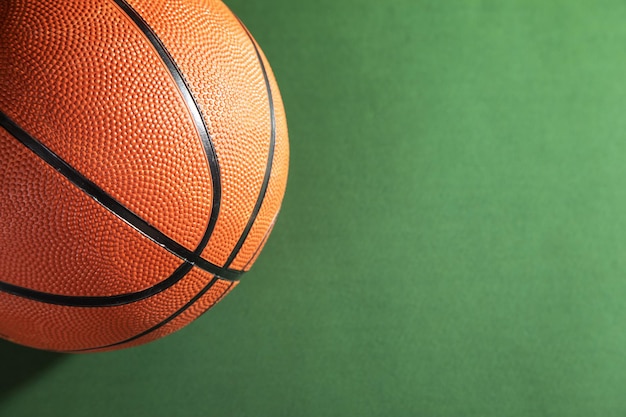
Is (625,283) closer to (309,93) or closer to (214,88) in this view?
(309,93)

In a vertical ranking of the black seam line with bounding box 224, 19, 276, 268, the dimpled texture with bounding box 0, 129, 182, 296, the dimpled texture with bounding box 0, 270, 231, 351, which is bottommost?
the dimpled texture with bounding box 0, 270, 231, 351

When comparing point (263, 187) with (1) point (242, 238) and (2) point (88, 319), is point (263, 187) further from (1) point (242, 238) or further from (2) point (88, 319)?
(2) point (88, 319)

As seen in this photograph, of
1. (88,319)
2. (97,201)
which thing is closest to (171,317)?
(88,319)

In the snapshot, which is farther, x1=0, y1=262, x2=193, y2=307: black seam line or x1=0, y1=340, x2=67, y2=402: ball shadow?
x1=0, y1=340, x2=67, y2=402: ball shadow

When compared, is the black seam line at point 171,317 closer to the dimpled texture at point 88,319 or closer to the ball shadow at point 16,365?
the dimpled texture at point 88,319

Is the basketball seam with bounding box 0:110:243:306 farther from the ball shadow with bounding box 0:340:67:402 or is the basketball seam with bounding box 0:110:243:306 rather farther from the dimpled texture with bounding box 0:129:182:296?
the ball shadow with bounding box 0:340:67:402

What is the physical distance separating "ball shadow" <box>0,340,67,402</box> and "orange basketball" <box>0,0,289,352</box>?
0.47 metres

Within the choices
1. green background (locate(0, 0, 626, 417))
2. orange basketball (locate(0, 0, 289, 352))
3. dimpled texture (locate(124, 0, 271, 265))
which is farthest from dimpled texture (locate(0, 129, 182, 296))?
green background (locate(0, 0, 626, 417))

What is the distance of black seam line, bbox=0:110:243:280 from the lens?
1.97ft

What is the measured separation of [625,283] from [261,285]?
89 centimetres

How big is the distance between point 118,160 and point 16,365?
785 millimetres

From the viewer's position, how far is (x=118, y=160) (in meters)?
0.62

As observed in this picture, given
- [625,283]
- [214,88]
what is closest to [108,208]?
[214,88]

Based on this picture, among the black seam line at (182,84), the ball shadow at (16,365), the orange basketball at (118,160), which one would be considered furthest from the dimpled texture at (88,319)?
the ball shadow at (16,365)
